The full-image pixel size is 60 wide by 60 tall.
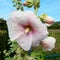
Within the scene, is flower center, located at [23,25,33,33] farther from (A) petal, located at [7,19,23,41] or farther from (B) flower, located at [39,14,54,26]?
(B) flower, located at [39,14,54,26]

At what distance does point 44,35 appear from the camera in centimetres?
186

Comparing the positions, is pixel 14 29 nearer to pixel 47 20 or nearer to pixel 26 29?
pixel 26 29

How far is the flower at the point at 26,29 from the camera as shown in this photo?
1.85 metres

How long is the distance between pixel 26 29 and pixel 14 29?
0.24ft

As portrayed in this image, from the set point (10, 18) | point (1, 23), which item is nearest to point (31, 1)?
point (10, 18)

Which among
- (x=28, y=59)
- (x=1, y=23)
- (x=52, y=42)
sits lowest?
(x=1, y=23)

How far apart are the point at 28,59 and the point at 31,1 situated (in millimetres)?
406

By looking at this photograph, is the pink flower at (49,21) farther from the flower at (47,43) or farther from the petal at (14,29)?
the petal at (14,29)

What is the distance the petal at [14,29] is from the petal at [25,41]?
29 millimetres

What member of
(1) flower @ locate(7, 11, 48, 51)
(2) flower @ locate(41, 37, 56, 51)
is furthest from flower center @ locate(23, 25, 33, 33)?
(2) flower @ locate(41, 37, 56, 51)

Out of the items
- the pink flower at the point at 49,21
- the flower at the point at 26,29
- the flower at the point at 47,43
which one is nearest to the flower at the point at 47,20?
the pink flower at the point at 49,21

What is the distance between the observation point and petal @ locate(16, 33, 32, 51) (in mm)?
1887

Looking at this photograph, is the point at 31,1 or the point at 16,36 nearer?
the point at 16,36

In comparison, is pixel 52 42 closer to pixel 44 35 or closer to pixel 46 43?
pixel 46 43
